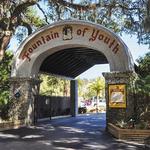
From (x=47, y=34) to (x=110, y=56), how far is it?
161 inches

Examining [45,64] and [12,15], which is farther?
Answer: [45,64]

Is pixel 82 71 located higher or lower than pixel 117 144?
higher

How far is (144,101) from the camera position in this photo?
18594 millimetres

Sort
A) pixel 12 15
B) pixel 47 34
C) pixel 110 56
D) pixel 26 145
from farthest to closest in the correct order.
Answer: pixel 12 15 < pixel 47 34 < pixel 110 56 < pixel 26 145

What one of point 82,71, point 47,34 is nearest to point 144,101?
point 47,34

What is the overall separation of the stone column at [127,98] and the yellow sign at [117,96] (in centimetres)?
17

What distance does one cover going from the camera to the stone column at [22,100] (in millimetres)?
21344

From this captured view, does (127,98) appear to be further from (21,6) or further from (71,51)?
(21,6)

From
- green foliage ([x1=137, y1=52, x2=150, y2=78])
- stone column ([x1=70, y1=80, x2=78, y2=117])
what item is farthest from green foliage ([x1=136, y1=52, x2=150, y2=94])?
stone column ([x1=70, y1=80, x2=78, y2=117])

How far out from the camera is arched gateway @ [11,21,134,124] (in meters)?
19.1

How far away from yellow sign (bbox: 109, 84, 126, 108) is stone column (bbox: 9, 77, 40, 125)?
203 inches

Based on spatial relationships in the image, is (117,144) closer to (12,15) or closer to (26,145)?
(26,145)

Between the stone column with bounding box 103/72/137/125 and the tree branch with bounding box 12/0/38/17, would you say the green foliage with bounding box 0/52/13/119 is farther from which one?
the stone column with bounding box 103/72/137/125

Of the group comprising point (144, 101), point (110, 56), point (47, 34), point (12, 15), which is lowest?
point (144, 101)
